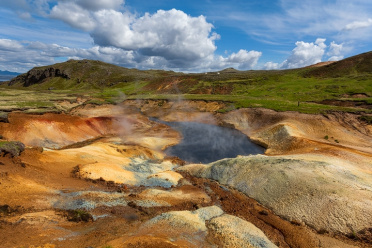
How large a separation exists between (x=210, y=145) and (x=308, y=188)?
2743 cm

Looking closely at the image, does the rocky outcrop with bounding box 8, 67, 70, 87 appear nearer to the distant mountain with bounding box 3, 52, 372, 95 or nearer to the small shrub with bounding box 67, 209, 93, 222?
the distant mountain with bounding box 3, 52, 372, 95

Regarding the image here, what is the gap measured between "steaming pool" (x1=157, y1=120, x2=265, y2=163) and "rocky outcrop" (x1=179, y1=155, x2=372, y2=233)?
12.8m

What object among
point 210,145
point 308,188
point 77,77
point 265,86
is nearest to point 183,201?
point 308,188

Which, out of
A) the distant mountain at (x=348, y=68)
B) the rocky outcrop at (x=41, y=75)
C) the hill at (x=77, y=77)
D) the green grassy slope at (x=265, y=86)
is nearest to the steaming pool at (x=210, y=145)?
the green grassy slope at (x=265, y=86)

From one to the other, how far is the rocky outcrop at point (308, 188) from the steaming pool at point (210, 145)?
12805 millimetres

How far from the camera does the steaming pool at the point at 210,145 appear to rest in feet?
134

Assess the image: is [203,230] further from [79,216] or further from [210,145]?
[210,145]

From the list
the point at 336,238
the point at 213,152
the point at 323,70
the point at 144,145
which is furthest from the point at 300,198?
the point at 323,70

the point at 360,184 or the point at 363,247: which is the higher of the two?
the point at 360,184

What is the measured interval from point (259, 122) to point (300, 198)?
39466 millimetres

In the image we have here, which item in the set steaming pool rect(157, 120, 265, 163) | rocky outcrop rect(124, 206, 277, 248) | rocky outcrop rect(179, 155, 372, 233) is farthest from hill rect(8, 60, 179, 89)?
rocky outcrop rect(124, 206, 277, 248)

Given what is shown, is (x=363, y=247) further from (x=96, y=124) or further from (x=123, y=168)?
(x=96, y=124)

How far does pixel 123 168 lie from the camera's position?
27391 millimetres

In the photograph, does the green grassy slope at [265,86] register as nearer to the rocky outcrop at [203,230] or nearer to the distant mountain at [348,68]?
the distant mountain at [348,68]
